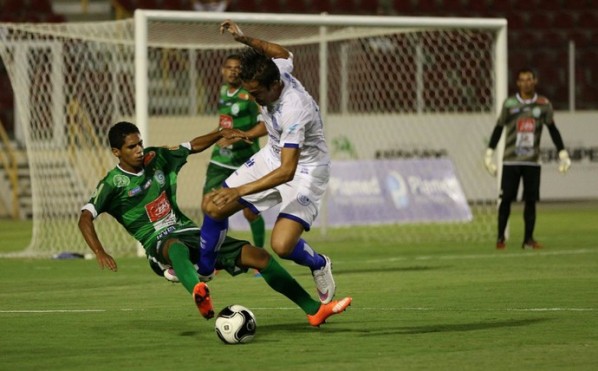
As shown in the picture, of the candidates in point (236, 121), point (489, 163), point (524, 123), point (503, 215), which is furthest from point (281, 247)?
point (524, 123)

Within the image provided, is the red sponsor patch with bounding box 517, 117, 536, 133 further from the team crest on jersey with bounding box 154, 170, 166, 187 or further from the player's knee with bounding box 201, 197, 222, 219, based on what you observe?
the player's knee with bounding box 201, 197, 222, 219

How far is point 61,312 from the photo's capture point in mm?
9617

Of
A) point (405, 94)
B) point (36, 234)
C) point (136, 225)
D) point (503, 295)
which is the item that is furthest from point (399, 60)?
point (136, 225)

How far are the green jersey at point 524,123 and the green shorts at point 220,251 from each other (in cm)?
722

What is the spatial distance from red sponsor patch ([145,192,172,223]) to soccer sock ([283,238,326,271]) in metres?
1.02

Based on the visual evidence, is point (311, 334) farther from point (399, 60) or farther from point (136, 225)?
point (399, 60)

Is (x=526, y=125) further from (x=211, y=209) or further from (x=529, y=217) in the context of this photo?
(x=211, y=209)

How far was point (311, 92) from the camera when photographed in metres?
20.5

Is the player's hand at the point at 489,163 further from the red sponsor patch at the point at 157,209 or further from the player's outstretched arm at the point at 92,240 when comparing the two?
the player's outstretched arm at the point at 92,240

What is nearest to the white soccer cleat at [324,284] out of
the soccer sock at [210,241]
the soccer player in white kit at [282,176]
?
the soccer player in white kit at [282,176]

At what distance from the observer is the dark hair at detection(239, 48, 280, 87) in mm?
7977

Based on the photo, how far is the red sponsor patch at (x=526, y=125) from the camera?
15.2 m

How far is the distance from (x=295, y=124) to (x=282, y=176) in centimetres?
36

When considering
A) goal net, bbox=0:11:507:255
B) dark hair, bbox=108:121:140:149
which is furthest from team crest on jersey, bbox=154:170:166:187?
goal net, bbox=0:11:507:255
